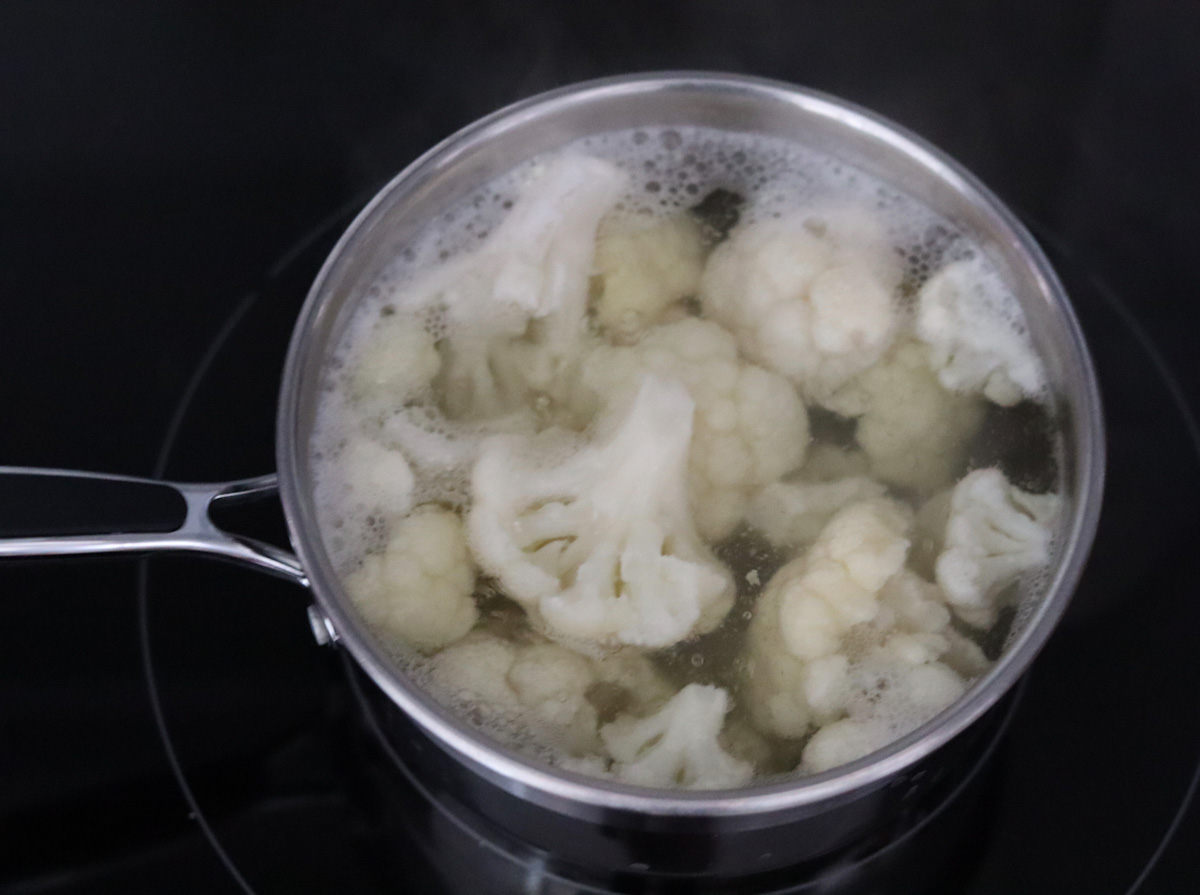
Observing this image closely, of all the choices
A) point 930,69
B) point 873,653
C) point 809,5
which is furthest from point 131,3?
point 873,653

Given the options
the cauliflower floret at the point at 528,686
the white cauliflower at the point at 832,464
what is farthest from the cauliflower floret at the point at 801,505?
the cauliflower floret at the point at 528,686

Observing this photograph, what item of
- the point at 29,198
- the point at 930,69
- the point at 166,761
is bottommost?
the point at 166,761

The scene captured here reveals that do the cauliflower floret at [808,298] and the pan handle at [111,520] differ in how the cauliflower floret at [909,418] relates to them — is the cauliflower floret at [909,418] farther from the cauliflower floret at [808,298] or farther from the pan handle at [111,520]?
the pan handle at [111,520]

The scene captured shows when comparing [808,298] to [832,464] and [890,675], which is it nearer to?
[832,464]

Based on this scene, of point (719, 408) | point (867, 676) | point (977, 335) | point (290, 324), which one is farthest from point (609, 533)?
point (290, 324)

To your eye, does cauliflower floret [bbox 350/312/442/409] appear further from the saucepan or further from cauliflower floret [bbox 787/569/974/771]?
cauliflower floret [bbox 787/569/974/771]

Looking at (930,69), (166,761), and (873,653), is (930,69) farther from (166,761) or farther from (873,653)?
(166,761)
